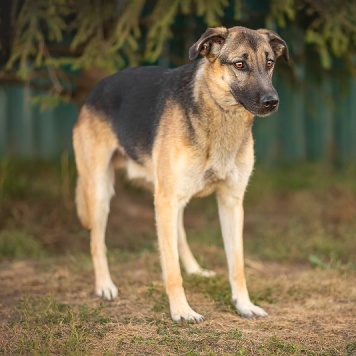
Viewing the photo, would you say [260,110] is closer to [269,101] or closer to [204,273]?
[269,101]

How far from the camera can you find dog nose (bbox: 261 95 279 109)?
4703 mm

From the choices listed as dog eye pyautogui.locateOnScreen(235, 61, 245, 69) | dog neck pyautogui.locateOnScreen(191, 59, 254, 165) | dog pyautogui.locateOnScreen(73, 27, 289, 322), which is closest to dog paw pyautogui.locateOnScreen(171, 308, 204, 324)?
dog pyautogui.locateOnScreen(73, 27, 289, 322)

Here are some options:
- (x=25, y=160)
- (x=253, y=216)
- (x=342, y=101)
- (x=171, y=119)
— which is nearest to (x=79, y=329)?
(x=171, y=119)

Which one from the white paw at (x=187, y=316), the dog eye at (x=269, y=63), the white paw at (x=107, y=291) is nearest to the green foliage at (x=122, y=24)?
the dog eye at (x=269, y=63)

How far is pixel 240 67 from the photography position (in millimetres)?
4910

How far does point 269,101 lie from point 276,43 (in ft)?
2.49

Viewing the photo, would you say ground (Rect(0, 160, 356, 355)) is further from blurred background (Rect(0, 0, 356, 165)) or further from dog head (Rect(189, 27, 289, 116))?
dog head (Rect(189, 27, 289, 116))

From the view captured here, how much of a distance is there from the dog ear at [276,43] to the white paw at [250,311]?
1.77m

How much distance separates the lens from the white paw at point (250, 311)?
206 inches

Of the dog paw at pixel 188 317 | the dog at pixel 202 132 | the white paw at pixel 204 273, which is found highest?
the dog at pixel 202 132

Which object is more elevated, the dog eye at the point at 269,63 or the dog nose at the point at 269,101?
the dog eye at the point at 269,63

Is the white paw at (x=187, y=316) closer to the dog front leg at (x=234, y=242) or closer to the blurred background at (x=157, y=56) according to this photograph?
the dog front leg at (x=234, y=242)

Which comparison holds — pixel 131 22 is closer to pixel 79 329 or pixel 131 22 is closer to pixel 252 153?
pixel 252 153

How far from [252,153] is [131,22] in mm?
2277
